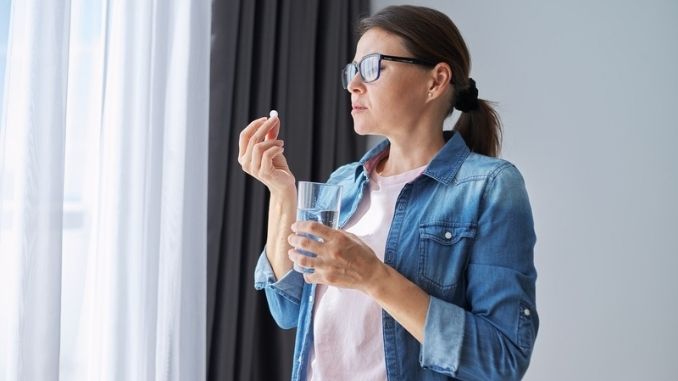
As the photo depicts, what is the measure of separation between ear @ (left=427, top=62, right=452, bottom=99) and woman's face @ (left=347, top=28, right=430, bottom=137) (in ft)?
0.04

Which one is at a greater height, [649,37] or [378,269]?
[649,37]

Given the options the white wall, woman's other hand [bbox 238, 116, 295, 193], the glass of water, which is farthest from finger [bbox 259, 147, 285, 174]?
the white wall

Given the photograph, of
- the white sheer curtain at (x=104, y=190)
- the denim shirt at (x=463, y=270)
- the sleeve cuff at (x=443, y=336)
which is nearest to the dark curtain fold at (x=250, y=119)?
the white sheer curtain at (x=104, y=190)

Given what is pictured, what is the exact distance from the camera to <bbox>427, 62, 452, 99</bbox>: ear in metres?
1.21

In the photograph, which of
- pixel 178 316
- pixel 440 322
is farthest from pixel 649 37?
pixel 178 316

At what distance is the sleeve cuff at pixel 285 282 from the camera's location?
4.17ft

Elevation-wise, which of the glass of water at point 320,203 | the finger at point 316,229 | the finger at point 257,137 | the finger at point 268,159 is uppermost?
the finger at point 257,137

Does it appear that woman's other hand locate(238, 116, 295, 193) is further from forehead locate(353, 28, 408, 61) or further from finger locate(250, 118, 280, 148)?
forehead locate(353, 28, 408, 61)

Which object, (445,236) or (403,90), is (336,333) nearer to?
(445,236)

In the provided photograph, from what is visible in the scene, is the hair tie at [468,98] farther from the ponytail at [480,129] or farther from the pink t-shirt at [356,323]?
the pink t-shirt at [356,323]

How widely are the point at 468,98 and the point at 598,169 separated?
→ 1096 millimetres

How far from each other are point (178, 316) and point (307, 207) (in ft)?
2.87

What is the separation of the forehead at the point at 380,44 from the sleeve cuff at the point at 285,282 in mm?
475

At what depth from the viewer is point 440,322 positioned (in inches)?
38.9
